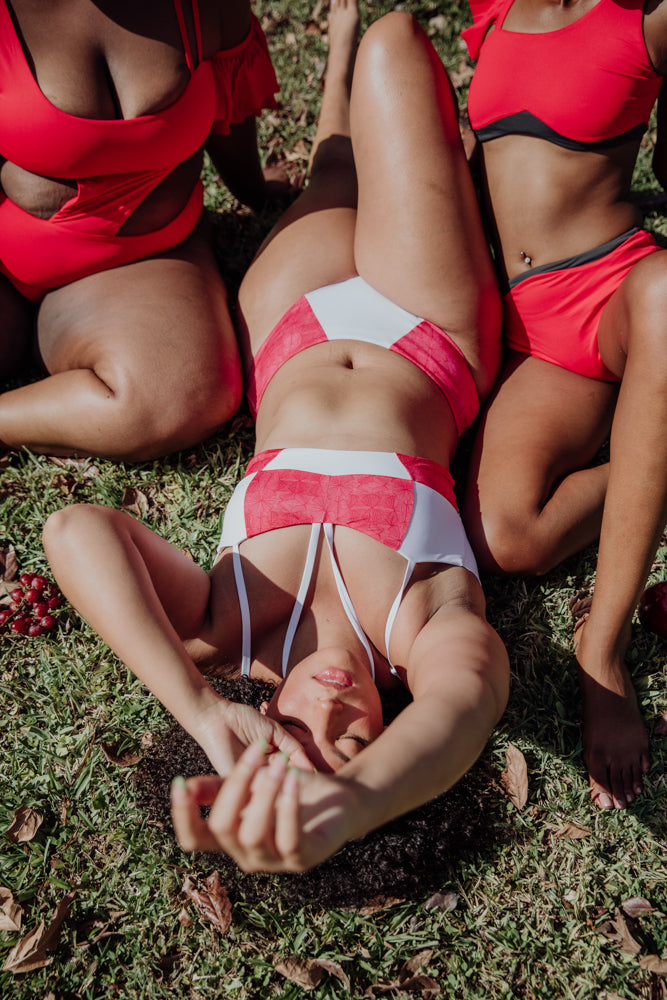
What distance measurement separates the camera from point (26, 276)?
335 cm

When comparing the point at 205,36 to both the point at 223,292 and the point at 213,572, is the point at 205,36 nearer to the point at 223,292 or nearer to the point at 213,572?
the point at 223,292

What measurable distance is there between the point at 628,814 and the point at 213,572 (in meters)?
1.95

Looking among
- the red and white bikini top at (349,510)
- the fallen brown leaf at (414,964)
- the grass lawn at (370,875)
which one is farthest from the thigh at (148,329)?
the fallen brown leaf at (414,964)

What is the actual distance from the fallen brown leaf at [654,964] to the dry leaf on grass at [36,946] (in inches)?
87.1

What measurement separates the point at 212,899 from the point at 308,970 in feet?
1.47

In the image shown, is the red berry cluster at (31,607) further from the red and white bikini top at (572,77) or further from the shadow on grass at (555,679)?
the red and white bikini top at (572,77)

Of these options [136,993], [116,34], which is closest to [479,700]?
[136,993]

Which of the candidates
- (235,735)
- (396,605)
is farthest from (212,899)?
(396,605)

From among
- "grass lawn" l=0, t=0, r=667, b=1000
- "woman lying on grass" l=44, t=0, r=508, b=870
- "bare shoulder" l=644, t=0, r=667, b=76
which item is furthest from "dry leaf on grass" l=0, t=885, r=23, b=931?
"bare shoulder" l=644, t=0, r=667, b=76

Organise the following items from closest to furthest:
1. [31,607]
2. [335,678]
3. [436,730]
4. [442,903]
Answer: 1. [436,730]
2. [335,678]
3. [442,903]
4. [31,607]

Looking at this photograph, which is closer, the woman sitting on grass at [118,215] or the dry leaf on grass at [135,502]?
the woman sitting on grass at [118,215]

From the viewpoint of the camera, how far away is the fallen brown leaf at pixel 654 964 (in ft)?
8.65

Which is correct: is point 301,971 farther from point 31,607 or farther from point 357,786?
point 31,607

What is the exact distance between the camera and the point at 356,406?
2869 millimetres
